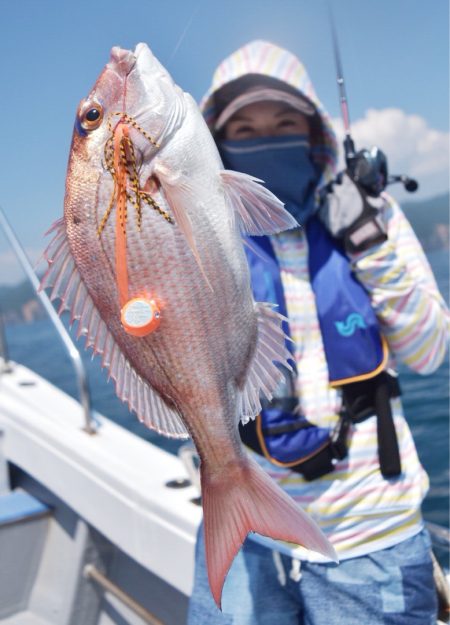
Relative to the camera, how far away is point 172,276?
3.02ft

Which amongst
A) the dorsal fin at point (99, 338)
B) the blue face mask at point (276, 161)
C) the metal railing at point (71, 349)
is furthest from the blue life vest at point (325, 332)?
the metal railing at point (71, 349)

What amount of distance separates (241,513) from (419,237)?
5.95ft

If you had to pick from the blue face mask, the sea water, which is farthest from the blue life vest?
the sea water

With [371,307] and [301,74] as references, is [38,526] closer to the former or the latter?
[371,307]

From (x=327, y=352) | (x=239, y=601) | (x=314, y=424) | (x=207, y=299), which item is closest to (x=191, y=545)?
(x=239, y=601)

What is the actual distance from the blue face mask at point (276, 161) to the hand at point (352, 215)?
14 cm

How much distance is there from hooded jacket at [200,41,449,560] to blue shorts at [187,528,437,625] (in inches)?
1.8

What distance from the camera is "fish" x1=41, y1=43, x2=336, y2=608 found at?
0.90 m

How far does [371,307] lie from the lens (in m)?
1.63

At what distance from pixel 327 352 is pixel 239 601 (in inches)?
27.7

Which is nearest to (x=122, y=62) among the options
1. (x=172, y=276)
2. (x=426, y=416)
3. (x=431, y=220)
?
(x=172, y=276)

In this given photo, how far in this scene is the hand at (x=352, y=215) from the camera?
5.09 ft

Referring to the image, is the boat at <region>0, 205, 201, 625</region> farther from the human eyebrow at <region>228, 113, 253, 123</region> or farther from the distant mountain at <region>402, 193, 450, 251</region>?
the distant mountain at <region>402, 193, 450, 251</region>

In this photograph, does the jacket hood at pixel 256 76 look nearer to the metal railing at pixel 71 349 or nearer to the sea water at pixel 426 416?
the sea water at pixel 426 416
